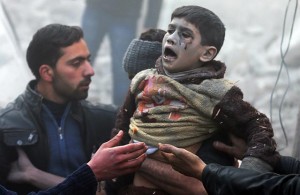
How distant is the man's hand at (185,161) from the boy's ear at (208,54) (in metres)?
0.46

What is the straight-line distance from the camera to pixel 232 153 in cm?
212

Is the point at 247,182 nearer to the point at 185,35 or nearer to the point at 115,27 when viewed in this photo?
the point at 185,35

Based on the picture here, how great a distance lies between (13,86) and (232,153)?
12.5 feet

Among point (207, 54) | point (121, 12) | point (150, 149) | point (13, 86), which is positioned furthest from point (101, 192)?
point (13, 86)

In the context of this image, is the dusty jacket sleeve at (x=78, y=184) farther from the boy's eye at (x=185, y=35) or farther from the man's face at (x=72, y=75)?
the man's face at (x=72, y=75)

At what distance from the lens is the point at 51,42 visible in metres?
3.00

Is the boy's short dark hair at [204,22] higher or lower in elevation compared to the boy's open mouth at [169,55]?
higher

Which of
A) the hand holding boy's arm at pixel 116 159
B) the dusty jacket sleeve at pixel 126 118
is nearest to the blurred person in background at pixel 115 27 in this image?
the dusty jacket sleeve at pixel 126 118

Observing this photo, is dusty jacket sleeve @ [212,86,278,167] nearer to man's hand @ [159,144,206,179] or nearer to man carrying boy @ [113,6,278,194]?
man carrying boy @ [113,6,278,194]

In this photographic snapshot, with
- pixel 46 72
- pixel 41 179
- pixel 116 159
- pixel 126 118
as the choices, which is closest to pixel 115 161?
pixel 116 159

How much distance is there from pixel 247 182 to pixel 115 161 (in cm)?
66

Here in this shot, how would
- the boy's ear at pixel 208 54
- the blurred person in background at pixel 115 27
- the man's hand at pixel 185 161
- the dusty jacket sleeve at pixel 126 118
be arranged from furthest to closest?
1. the blurred person in background at pixel 115 27
2. the dusty jacket sleeve at pixel 126 118
3. the boy's ear at pixel 208 54
4. the man's hand at pixel 185 161

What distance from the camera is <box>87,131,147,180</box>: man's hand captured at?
204 centimetres

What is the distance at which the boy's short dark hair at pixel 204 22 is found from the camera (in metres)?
2.12
